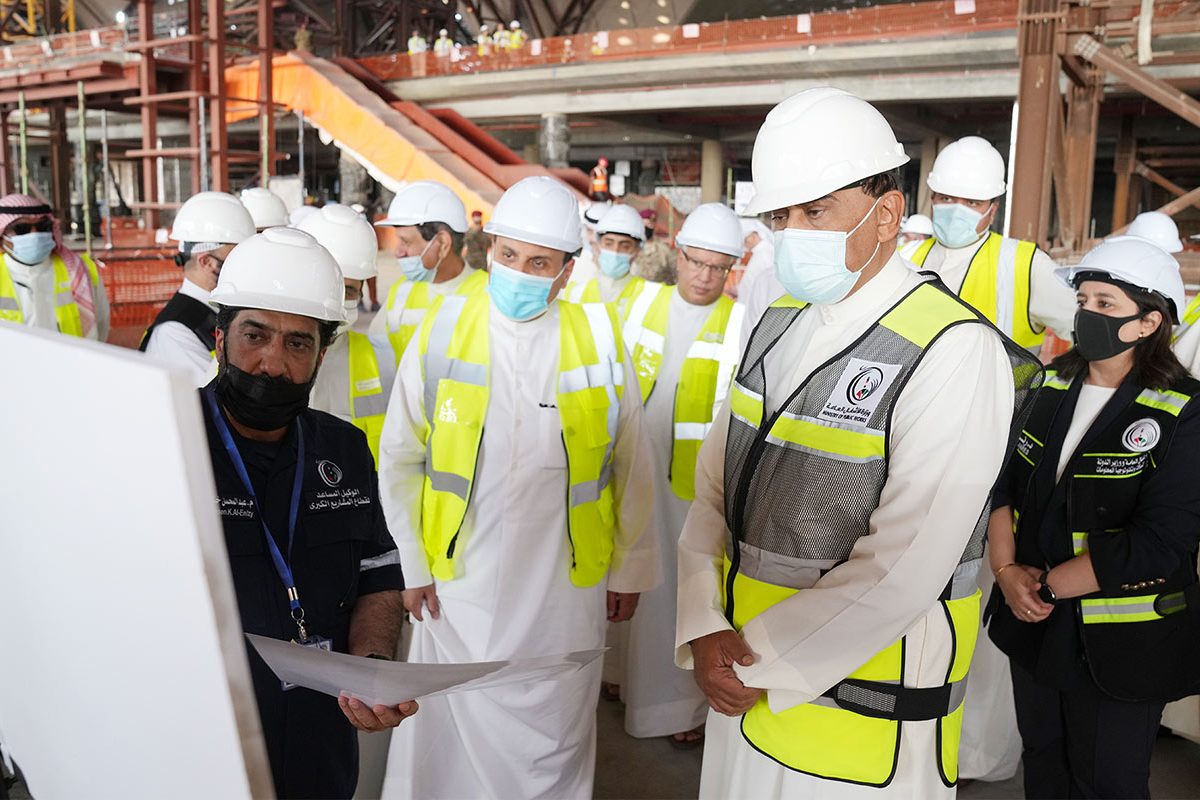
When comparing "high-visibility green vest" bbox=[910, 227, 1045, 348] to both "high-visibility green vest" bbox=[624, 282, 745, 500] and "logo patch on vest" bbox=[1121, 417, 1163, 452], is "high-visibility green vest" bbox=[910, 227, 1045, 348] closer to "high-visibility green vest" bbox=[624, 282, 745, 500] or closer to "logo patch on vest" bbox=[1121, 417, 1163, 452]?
"high-visibility green vest" bbox=[624, 282, 745, 500]

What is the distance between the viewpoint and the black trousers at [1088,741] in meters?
2.76

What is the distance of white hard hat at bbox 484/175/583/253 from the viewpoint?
316cm

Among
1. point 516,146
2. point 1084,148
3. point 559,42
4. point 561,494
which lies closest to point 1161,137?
point 559,42

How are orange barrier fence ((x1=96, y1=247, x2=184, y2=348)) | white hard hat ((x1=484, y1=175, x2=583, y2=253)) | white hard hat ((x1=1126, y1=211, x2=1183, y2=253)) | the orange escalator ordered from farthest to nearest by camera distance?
the orange escalator, orange barrier fence ((x1=96, y1=247, x2=184, y2=348)), white hard hat ((x1=1126, y1=211, x2=1183, y2=253)), white hard hat ((x1=484, y1=175, x2=583, y2=253))

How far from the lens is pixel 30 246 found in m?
6.11

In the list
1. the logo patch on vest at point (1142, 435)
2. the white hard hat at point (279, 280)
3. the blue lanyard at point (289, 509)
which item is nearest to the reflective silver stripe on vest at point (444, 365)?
the white hard hat at point (279, 280)

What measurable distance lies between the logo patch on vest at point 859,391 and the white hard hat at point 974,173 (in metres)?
2.33

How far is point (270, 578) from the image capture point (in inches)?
76.3

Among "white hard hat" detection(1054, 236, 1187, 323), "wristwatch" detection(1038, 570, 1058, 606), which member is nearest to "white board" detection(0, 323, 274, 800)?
"wristwatch" detection(1038, 570, 1058, 606)

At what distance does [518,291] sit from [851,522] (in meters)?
1.54

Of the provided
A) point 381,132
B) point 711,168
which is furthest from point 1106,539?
point 711,168

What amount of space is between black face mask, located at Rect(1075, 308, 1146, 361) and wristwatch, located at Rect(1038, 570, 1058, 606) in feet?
2.14

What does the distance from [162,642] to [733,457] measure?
1.75 m

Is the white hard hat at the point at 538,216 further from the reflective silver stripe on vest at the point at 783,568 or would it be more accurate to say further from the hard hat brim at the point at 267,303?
the reflective silver stripe on vest at the point at 783,568
